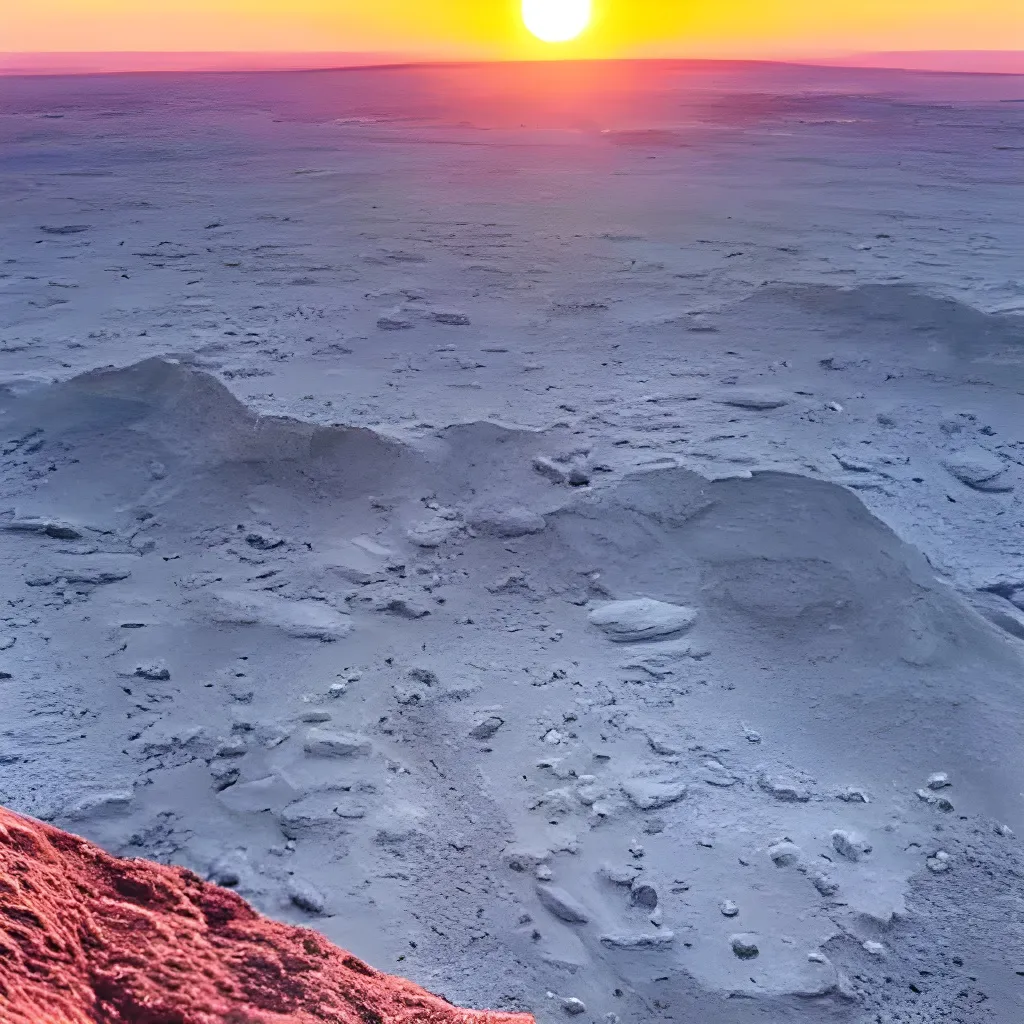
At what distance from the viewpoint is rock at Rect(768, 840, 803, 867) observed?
2648 millimetres

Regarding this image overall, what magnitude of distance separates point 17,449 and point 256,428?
1.14m

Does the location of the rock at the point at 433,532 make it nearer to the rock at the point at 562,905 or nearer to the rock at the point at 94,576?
the rock at the point at 94,576

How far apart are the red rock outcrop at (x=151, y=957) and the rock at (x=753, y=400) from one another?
3608mm

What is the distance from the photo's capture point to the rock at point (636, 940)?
2.43 m

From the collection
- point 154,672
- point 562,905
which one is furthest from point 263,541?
point 562,905

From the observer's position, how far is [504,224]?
8.11 metres

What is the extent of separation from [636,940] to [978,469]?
113 inches

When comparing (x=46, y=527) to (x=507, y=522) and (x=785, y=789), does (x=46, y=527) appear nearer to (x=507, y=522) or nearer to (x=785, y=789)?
(x=507, y=522)

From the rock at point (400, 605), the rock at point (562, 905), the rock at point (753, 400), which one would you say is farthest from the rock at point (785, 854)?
the rock at point (753, 400)

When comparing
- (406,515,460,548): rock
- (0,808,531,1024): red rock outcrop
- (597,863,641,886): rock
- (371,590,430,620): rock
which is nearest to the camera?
(0,808,531,1024): red rock outcrop

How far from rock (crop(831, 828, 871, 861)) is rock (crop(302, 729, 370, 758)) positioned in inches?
54.0

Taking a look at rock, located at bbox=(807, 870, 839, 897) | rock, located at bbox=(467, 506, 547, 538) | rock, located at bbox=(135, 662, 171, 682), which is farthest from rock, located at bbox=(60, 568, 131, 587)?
rock, located at bbox=(807, 870, 839, 897)

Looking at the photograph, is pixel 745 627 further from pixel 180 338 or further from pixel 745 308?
pixel 180 338

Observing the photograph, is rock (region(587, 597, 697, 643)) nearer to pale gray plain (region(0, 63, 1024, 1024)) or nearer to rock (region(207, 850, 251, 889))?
pale gray plain (region(0, 63, 1024, 1024))
